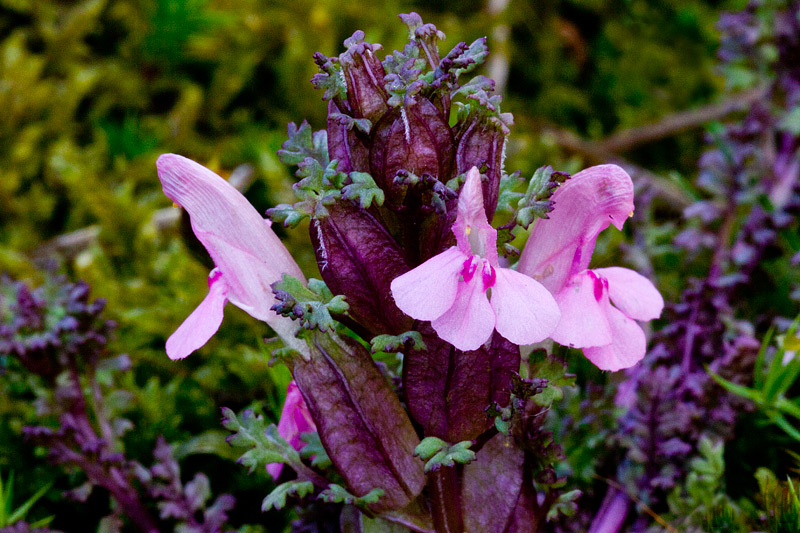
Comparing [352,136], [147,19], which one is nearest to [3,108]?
[147,19]

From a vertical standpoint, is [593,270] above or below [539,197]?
below

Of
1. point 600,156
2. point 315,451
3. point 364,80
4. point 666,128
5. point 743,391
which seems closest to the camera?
point 364,80

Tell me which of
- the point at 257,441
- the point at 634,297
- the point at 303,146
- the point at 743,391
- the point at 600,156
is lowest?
the point at 600,156

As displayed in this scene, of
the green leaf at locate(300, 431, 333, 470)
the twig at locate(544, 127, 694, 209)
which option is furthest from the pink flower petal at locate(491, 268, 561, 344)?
the twig at locate(544, 127, 694, 209)

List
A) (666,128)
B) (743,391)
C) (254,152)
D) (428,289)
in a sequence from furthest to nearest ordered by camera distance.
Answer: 1. (666,128)
2. (254,152)
3. (743,391)
4. (428,289)

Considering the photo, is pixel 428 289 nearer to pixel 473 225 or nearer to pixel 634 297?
pixel 473 225

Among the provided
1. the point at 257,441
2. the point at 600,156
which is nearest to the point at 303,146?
the point at 257,441
